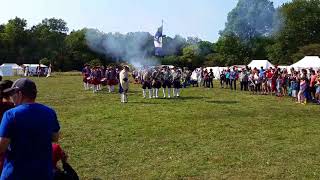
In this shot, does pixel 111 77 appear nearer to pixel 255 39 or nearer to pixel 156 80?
pixel 156 80

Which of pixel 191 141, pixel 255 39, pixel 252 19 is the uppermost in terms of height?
pixel 252 19

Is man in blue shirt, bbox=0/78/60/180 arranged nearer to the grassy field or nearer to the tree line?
the grassy field

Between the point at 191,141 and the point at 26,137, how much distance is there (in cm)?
824

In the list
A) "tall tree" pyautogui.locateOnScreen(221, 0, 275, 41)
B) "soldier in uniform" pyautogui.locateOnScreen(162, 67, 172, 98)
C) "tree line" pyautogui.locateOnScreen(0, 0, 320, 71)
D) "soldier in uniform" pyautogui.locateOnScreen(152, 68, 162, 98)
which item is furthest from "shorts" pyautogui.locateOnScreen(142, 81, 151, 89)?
"tall tree" pyautogui.locateOnScreen(221, 0, 275, 41)

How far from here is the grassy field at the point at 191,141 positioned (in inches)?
376

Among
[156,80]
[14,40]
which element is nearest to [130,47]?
[156,80]

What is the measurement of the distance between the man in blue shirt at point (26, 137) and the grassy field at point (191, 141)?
4.11 meters

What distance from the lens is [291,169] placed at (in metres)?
9.66

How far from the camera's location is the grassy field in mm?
9555

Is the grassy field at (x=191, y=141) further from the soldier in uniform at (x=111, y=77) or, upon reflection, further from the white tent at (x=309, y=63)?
the white tent at (x=309, y=63)

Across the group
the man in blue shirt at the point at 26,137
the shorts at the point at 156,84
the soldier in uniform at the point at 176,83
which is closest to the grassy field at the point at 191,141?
the shorts at the point at 156,84

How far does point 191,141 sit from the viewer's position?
41.9 ft

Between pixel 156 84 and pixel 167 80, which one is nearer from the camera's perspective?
pixel 156 84

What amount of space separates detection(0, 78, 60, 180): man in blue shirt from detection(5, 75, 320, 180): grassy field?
13.5 ft
